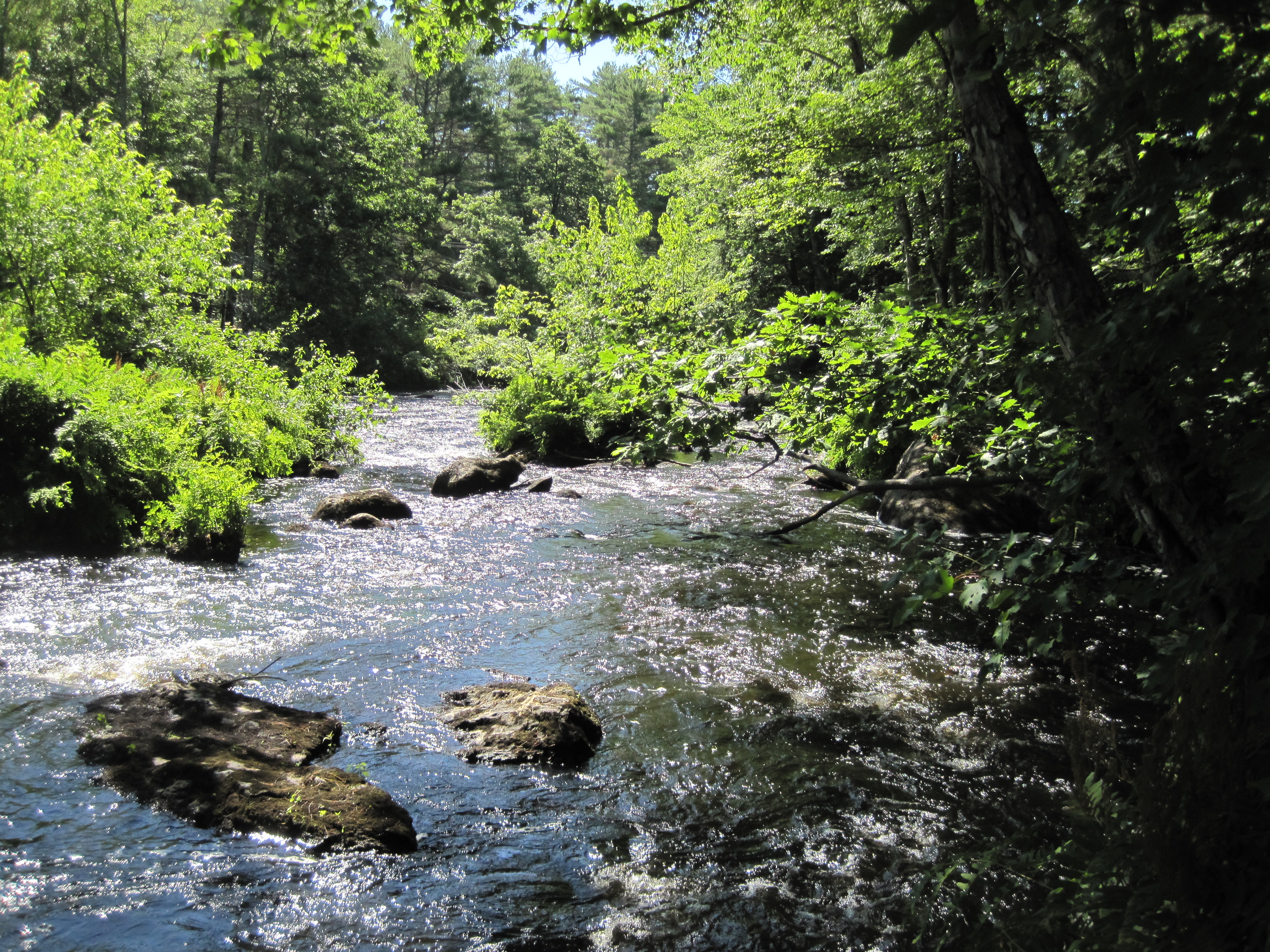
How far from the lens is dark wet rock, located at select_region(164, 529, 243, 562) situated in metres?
9.70

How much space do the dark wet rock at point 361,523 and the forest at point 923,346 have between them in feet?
4.39

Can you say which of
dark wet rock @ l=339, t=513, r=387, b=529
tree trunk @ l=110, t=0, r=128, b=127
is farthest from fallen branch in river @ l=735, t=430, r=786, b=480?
tree trunk @ l=110, t=0, r=128, b=127

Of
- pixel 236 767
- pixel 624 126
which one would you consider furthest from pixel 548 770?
pixel 624 126

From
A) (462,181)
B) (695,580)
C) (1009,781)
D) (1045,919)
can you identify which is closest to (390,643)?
(695,580)

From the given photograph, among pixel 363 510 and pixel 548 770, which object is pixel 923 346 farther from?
pixel 363 510

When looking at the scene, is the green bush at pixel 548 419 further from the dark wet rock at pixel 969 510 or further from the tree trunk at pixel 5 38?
the tree trunk at pixel 5 38

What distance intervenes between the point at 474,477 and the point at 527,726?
9.43m

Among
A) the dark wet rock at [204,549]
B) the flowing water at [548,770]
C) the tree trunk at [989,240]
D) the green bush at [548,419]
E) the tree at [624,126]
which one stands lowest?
the flowing water at [548,770]

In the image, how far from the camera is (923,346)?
5129 mm

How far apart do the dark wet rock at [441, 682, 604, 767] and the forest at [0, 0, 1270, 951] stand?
6.68 ft

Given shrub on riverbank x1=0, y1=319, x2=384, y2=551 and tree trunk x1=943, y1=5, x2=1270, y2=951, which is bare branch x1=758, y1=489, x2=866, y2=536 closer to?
tree trunk x1=943, y1=5, x2=1270, y2=951

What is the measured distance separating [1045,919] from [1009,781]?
125 inches

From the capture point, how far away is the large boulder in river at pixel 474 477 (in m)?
14.5

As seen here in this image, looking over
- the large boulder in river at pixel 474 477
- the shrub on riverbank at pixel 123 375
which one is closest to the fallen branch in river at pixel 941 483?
the shrub on riverbank at pixel 123 375
